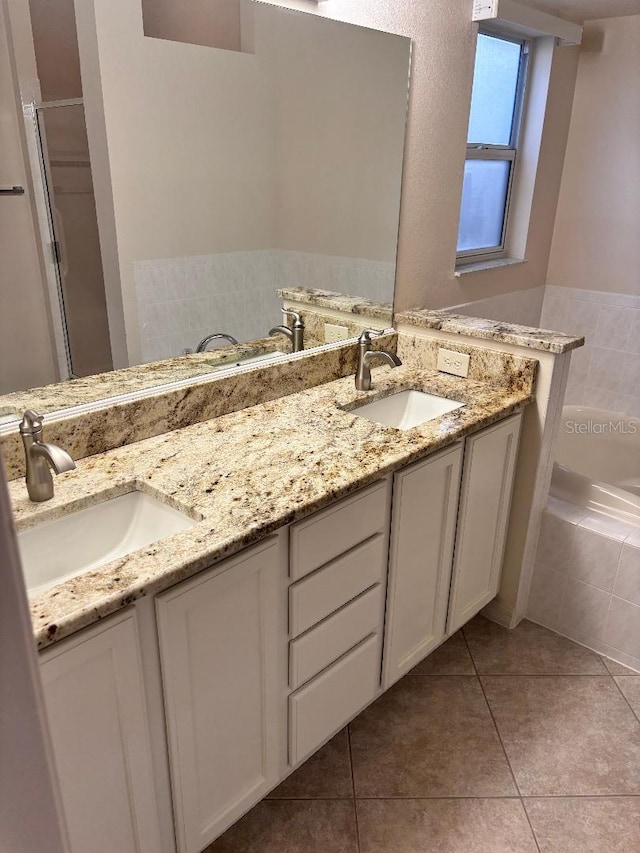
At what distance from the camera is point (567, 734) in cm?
197

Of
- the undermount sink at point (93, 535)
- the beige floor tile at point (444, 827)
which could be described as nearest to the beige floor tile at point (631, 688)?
the beige floor tile at point (444, 827)

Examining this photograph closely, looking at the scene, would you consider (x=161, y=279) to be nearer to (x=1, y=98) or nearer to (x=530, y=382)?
(x=1, y=98)

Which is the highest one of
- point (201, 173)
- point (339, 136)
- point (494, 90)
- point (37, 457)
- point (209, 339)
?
point (494, 90)

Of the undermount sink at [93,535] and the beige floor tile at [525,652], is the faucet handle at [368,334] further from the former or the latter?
the beige floor tile at [525,652]

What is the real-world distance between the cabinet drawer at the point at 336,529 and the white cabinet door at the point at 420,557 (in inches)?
3.3

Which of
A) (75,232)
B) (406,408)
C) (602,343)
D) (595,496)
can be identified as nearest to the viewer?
(75,232)

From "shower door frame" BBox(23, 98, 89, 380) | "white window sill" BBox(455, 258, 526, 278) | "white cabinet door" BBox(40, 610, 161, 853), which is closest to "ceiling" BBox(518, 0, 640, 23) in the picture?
"white window sill" BBox(455, 258, 526, 278)

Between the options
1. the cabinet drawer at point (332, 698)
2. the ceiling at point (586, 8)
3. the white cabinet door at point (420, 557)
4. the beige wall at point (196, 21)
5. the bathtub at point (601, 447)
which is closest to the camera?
the beige wall at point (196, 21)

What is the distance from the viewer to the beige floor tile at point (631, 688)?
2.08 meters

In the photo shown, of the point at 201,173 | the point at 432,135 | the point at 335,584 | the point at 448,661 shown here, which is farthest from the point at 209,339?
the point at 448,661

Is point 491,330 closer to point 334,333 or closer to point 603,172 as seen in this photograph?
point 334,333

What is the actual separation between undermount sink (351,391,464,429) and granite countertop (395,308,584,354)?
252 millimetres

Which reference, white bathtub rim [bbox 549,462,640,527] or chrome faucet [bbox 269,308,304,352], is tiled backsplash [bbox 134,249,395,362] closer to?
chrome faucet [bbox 269,308,304,352]

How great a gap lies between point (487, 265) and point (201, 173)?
1615mm
